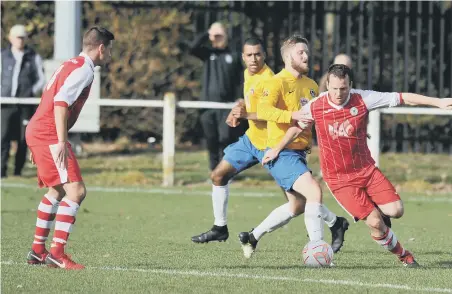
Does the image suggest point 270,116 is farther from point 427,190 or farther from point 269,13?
point 269,13

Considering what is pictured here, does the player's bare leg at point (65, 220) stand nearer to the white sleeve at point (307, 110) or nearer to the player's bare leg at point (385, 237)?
the white sleeve at point (307, 110)

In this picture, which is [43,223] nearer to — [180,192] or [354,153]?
[354,153]

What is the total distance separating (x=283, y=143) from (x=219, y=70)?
7.43 meters

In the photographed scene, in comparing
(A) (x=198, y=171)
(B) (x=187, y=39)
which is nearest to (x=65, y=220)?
(A) (x=198, y=171)

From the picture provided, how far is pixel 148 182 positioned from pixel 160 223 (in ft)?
14.2

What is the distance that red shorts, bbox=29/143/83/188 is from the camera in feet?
30.8

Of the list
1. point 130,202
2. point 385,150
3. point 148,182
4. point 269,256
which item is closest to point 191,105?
point 148,182

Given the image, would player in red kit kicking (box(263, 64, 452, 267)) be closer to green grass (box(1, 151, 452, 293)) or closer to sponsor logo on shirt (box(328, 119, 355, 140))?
sponsor logo on shirt (box(328, 119, 355, 140))

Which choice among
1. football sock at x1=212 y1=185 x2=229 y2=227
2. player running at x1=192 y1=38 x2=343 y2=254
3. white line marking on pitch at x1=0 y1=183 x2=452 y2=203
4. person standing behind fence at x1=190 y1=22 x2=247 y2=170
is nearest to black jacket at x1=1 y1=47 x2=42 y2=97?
white line marking on pitch at x1=0 y1=183 x2=452 y2=203

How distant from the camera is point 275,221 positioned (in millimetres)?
10609

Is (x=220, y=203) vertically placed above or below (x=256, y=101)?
below

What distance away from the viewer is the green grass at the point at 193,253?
8617 mm

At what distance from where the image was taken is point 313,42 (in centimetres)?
1894

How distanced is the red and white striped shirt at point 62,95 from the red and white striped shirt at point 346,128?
1767mm
